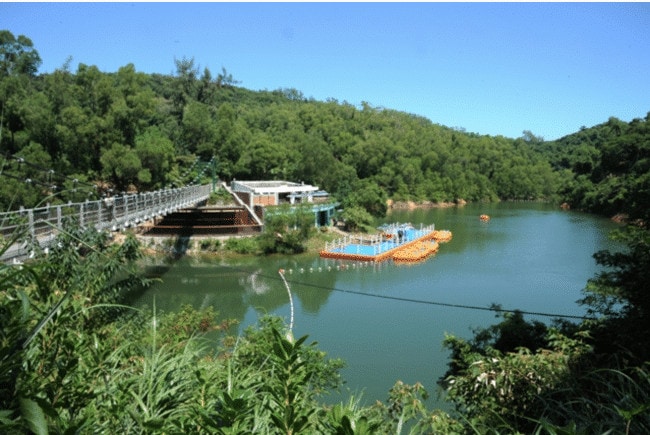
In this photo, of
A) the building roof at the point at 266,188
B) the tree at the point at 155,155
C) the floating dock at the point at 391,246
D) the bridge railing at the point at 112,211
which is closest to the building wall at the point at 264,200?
the building roof at the point at 266,188

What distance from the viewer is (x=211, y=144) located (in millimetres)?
24359

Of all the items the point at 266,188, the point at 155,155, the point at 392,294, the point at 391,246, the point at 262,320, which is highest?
the point at 155,155

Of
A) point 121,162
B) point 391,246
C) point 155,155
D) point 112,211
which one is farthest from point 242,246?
point 112,211

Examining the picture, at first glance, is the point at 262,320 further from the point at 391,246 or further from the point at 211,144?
the point at 211,144

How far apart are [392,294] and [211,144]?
15.0m

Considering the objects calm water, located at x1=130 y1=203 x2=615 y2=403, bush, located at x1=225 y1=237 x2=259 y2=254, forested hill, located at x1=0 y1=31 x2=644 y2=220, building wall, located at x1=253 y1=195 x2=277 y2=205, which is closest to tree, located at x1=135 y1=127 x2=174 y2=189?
forested hill, located at x1=0 y1=31 x2=644 y2=220

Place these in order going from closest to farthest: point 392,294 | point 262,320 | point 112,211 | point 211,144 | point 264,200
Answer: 1. point 262,320
2. point 112,211
3. point 392,294
4. point 264,200
5. point 211,144

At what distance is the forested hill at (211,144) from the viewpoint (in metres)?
16.0

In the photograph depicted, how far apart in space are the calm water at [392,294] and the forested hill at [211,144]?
435cm

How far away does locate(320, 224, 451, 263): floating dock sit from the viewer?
1634 centimetres

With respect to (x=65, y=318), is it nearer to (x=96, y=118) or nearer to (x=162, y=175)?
(x=96, y=118)

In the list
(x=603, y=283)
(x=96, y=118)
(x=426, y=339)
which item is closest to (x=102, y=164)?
(x=96, y=118)

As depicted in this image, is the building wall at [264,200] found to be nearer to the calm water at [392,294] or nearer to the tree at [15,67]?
the calm water at [392,294]

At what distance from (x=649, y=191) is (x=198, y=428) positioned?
6306 mm
